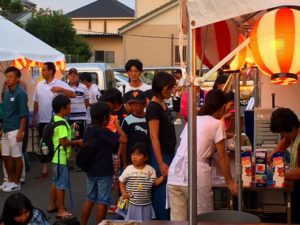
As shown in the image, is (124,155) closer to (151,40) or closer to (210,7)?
(210,7)

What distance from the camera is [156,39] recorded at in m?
39.7

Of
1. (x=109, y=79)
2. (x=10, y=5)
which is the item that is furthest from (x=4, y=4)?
(x=109, y=79)

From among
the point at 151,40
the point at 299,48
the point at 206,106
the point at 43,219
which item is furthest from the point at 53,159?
the point at 151,40

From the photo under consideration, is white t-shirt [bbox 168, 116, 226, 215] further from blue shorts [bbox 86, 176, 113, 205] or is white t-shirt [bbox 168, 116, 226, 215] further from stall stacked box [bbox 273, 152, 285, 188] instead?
blue shorts [bbox 86, 176, 113, 205]

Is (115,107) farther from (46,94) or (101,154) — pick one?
(46,94)

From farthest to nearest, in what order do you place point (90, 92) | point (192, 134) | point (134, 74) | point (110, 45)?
point (110, 45), point (90, 92), point (134, 74), point (192, 134)

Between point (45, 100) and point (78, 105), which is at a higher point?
point (45, 100)

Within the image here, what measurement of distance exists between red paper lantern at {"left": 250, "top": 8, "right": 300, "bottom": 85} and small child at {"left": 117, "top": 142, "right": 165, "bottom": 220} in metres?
1.91

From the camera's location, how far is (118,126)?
21.7 feet

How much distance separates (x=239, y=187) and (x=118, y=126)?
6.82 ft

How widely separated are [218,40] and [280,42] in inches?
55.0

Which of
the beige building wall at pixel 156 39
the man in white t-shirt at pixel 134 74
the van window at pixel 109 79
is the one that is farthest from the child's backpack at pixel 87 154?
the beige building wall at pixel 156 39

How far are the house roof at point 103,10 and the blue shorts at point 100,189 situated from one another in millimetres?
52048

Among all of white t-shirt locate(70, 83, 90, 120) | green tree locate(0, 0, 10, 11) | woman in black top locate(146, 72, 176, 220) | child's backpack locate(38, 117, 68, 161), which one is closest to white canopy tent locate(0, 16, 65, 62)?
white t-shirt locate(70, 83, 90, 120)
